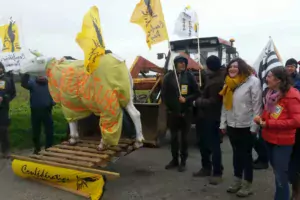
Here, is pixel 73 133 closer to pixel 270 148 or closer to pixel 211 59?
pixel 211 59

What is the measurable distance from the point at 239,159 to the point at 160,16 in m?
2.52

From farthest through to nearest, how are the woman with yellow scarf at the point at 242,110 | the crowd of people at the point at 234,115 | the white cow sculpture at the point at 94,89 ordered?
the white cow sculpture at the point at 94,89
the woman with yellow scarf at the point at 242,110
the crowd of people at the point at 234,115

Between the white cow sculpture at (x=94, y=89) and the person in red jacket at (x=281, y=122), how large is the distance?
193 centimetres

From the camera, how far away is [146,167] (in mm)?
5215

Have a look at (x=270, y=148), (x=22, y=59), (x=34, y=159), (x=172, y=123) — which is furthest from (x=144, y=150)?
(x=270, y=148)

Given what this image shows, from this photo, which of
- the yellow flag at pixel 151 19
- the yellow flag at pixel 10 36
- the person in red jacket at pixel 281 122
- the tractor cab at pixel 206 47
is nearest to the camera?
the person in red jacket at pixel 281 122

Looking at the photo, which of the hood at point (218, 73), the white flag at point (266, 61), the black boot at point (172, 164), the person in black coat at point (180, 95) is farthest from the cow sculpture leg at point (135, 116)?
the white flag at point (266, 61)

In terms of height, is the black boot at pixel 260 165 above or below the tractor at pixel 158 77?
below

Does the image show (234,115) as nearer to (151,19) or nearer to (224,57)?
(151,19)

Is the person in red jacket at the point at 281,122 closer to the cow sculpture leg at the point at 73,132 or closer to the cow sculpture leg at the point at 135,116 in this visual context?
the cow sculpture leg at the point at 135,116

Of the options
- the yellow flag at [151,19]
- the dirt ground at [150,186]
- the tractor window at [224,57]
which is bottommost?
the dirt ground at [150,186]

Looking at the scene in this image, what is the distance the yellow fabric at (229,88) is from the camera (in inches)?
144

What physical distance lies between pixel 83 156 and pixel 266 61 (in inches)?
110

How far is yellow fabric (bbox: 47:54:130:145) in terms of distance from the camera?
425 cm
